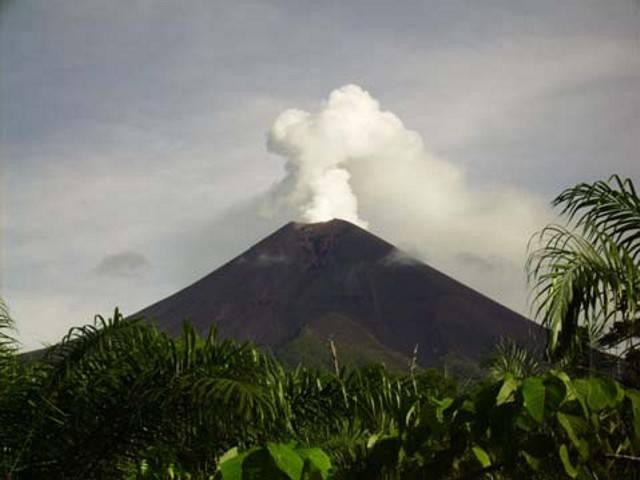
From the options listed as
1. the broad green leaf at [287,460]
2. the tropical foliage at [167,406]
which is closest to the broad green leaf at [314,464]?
the broad green leaf at [287,460]

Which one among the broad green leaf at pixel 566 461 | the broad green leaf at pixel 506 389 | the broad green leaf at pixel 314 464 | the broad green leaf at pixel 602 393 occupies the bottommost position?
the broad green leaf at pixel 566 461

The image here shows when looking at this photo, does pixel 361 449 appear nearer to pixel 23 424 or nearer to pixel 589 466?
pixel 589 466

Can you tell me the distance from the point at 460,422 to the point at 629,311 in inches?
134

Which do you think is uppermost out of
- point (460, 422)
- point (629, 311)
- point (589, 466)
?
point (629, 311)

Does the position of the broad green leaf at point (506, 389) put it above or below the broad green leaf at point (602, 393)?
above

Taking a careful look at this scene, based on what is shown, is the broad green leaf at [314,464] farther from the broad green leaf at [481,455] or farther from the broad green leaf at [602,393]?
the broad green leaf at [602,393]

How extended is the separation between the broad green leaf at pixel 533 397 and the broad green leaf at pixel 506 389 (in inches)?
2.3

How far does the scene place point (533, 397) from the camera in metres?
2.01

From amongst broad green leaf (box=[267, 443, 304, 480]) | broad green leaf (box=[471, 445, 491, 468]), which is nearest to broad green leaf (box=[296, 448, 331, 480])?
broad green leaf (box=[267, 443, 304, 480])

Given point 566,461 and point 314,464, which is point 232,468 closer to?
point 314,464

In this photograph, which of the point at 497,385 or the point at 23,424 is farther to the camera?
the point at 23,424

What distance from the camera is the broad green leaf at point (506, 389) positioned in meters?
2.07

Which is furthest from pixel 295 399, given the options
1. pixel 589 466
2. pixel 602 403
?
pixel 602 403

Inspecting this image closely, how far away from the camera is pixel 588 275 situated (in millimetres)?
5418
